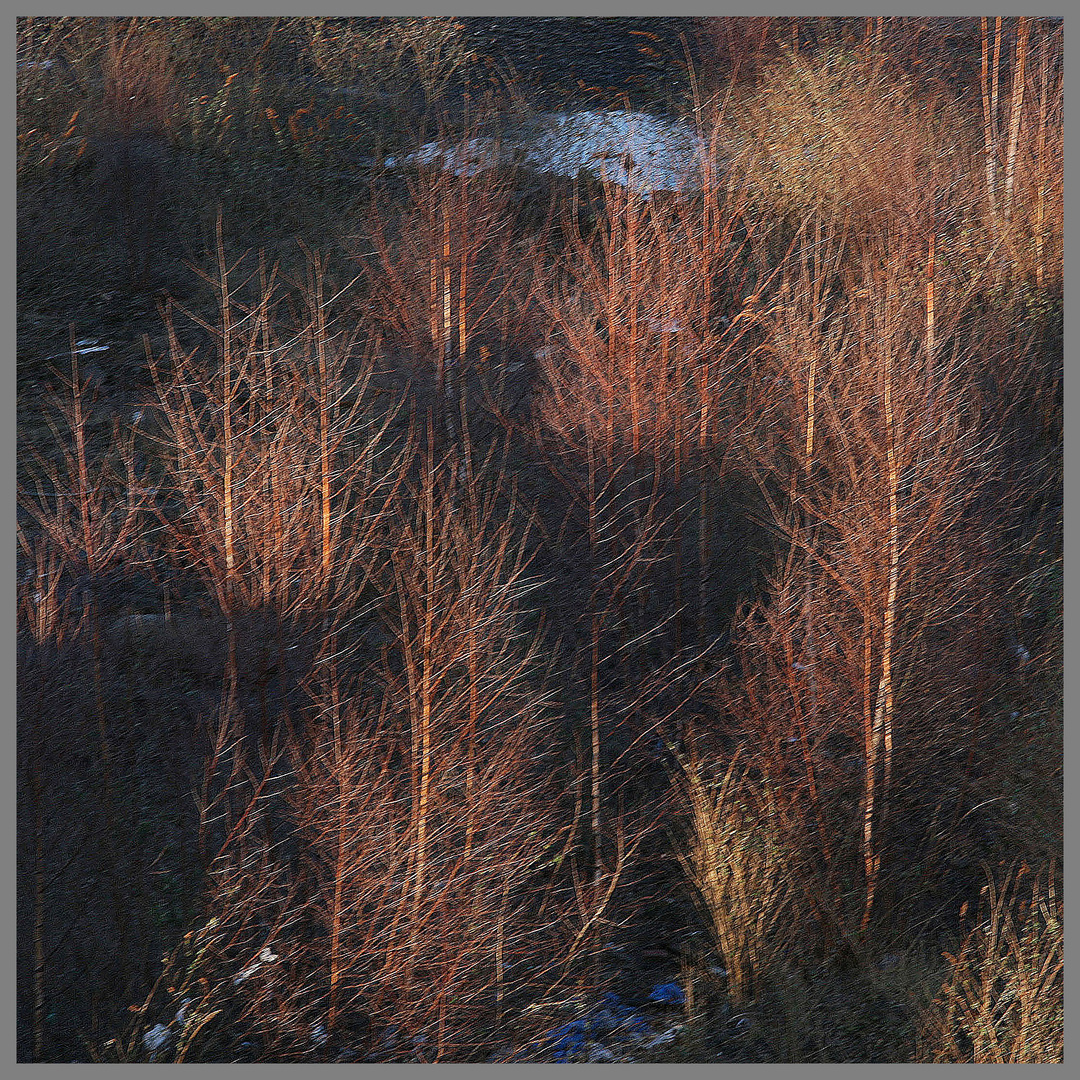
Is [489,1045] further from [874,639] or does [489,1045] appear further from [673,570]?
[673,570]

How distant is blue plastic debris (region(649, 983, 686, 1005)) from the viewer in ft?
21.3

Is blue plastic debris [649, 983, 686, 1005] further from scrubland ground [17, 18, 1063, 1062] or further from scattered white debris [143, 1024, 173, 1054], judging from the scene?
scattered white debris [143, 1024, 173, 1054]

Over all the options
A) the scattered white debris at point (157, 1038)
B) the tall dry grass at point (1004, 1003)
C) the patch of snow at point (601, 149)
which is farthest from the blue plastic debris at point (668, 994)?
the patch of snow at point (601, 149)

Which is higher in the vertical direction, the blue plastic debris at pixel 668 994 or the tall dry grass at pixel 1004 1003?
the tall dry grass at pixel 1004 1003

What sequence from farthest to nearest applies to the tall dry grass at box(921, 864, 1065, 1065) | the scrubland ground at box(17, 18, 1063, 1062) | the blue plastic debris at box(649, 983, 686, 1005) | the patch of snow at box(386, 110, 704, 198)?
the patch of snow at box(386, 110, 704, 198) → the blue plastic debris at box(649, 983, 686, 1005) → the scrubland ground at box(17, 18, 1063, 1062) → the tall dry grass at box(921, 864, 1065, 1065)

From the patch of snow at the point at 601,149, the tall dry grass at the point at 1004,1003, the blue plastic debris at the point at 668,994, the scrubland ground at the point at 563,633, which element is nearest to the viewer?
the tall dry grass at the point at 1004,1003

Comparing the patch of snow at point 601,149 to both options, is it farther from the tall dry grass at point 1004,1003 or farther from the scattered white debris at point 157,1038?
the scattered white debris at point 157,1038

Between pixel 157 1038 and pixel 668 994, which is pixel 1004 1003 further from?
pixel 157 1038

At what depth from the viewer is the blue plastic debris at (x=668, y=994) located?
21.3 ft

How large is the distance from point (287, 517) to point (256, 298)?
5705 mm

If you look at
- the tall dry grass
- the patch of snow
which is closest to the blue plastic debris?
the tall dry grass

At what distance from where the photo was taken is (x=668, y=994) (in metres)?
6.53

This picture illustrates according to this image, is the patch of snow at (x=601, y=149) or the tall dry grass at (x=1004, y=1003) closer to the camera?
the tall dry grass at (x=1004, y=1003)

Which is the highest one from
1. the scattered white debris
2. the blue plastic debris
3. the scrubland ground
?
the scrubland ground
